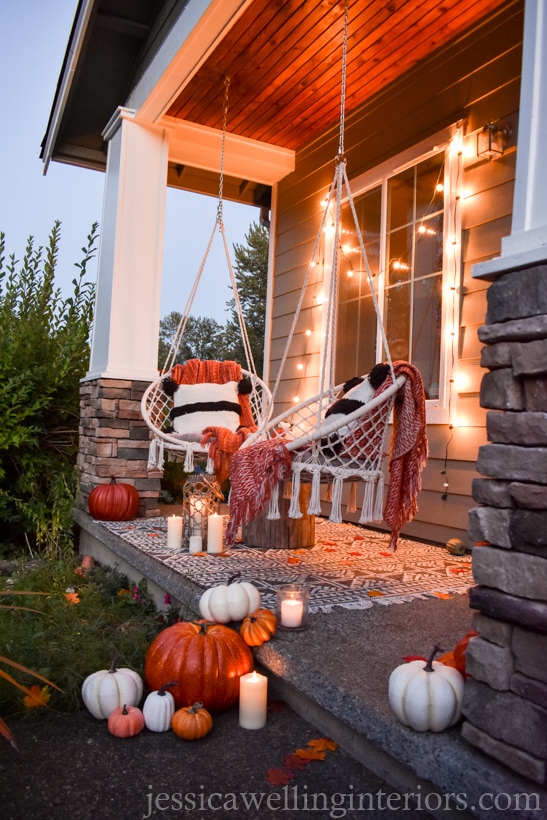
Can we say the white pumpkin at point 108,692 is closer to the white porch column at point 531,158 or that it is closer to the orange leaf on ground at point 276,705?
the orange leaf on ground at point 276,705

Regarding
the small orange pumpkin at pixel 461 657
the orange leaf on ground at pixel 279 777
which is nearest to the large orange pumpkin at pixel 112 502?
the orange leaf on ground at pixel 279 777

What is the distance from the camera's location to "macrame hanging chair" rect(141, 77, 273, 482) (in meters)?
3.45

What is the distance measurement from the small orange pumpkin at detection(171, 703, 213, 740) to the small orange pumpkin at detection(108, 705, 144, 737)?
94 mm

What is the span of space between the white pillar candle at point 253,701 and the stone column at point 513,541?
2.01 feet

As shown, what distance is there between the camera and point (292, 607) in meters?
1.92

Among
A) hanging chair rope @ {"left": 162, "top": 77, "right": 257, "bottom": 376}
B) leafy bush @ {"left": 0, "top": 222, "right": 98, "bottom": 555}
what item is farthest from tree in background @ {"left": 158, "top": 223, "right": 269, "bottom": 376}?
hanging chair rope @ {"left": 162, "top": 77, "right": 257, "bottom": 376}

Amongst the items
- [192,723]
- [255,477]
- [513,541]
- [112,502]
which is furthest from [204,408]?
[513,541]

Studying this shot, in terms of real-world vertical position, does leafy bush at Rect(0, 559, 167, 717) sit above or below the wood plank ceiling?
below

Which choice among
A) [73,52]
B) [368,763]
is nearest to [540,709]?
[368,763]

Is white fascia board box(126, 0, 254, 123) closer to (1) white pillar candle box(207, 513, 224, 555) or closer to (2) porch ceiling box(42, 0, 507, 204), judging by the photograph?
(2) porch ceiling box(42, 0, 507, 204)

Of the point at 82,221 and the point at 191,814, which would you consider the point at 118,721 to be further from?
the point at 82,221

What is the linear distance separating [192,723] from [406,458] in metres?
1.29

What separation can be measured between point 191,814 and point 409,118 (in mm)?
3814

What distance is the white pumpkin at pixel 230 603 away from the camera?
2027mm
